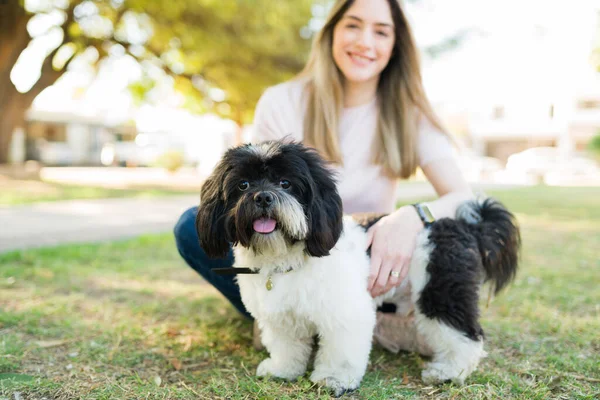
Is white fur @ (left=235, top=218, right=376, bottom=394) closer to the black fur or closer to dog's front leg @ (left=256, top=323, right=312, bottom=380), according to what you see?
dog's front leg @ (left=256, top=323, right=312, bottom=380)

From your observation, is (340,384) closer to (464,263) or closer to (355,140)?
(464,263)

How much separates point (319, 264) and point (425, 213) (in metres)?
0.69

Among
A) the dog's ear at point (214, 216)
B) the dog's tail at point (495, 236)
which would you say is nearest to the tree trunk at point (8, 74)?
the dog's ear at point (214, 216)

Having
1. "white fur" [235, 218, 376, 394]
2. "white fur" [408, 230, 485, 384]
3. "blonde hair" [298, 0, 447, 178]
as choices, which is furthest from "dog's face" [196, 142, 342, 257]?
"blonde hair" [298, 0, 447, 178]

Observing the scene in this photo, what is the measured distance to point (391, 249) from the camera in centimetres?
234

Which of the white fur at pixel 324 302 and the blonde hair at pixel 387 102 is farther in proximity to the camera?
the blonde hair at pixel 387 102

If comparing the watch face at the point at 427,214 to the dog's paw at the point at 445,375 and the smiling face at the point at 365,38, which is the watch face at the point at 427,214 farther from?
the smiling face at the point at 365,38

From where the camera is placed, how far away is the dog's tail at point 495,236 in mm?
2469

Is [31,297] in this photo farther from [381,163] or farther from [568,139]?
[568,139]

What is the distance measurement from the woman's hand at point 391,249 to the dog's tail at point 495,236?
1.00ft

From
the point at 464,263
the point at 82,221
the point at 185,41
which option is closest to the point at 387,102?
the point at 464,263

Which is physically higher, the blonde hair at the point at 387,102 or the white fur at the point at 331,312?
the blonde hair at the point at 387,102

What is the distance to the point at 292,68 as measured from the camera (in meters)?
12.2

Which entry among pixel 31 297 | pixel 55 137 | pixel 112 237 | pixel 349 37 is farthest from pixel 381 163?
pixel 55 137
